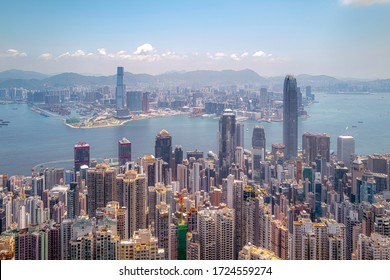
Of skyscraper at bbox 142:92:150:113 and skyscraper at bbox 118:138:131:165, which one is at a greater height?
Answer: skyscraper at bbox 142:92:150:113

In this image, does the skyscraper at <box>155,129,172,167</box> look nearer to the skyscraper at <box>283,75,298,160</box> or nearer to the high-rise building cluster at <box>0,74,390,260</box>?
the high-rise building cluster at <box>0,74,390,260</box>

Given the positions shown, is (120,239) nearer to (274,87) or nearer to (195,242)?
(195,242)

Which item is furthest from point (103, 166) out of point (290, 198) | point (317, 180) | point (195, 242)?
point (317, 180)

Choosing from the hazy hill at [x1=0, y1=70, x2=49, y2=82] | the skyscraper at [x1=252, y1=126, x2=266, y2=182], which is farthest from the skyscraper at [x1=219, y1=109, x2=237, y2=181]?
the hazy hill at [x1=0, y1=70, x2=49, y2=82]

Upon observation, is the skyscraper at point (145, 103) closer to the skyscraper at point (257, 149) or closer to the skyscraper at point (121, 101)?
the skyscraper at point (121, 101)

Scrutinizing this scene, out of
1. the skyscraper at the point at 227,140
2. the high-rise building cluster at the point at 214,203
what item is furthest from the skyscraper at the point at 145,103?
the skyscraper at the point at 227,140

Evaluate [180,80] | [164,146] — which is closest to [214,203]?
[164,146]
